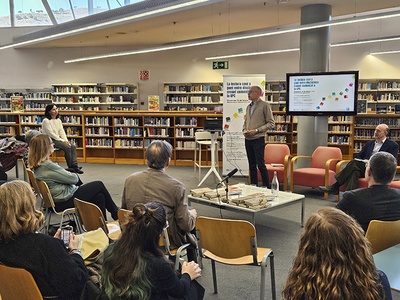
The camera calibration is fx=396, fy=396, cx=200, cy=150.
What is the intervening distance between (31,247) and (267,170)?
200 inches

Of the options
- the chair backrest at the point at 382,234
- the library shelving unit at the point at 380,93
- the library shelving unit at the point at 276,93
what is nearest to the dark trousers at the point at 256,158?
the chair backrest at the point at 382,234

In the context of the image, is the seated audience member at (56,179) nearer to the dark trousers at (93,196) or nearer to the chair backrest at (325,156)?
the dark trousers at (93,196)

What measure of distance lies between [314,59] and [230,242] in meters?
5.83

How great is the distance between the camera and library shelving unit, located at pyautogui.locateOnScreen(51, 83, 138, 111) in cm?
1396

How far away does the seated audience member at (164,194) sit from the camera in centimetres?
308

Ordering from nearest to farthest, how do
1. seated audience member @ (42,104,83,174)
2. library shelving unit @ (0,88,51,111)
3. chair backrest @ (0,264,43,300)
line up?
chair backrest @ (0,264,43,300) < seated audience member @ (42,104,83,174) < library shelving unit @ (0,88,51,111)

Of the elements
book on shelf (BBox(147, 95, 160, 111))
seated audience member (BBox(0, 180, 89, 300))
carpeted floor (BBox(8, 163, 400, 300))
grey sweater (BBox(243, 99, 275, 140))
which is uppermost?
book on shelf (BBox(147, 95, 160, 111))

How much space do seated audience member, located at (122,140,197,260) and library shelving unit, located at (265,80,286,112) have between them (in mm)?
9681

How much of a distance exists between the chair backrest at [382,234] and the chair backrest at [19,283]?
1.94 metres

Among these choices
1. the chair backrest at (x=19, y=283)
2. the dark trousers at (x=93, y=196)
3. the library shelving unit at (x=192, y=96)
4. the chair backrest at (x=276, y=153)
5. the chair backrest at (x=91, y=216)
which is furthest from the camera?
the library shelving unit at (x=192, y=96)

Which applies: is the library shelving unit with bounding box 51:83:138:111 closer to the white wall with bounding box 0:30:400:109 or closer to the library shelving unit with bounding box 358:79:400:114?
the white wall with bounding box 0:30:400:109

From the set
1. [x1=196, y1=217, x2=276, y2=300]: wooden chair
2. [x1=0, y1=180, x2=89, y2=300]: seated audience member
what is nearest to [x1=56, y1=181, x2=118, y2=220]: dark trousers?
[x1=196, y1=217, x2=276, y2=300]: wooden chair

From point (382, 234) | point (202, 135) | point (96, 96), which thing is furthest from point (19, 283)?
point (96, 96)

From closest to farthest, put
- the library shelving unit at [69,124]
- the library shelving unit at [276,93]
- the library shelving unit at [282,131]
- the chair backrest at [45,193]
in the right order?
the chair backrest at [45,193], the library shelving unit at [282,131], the library shelving unit at [69,124], the library shelving unit at [276,93]
